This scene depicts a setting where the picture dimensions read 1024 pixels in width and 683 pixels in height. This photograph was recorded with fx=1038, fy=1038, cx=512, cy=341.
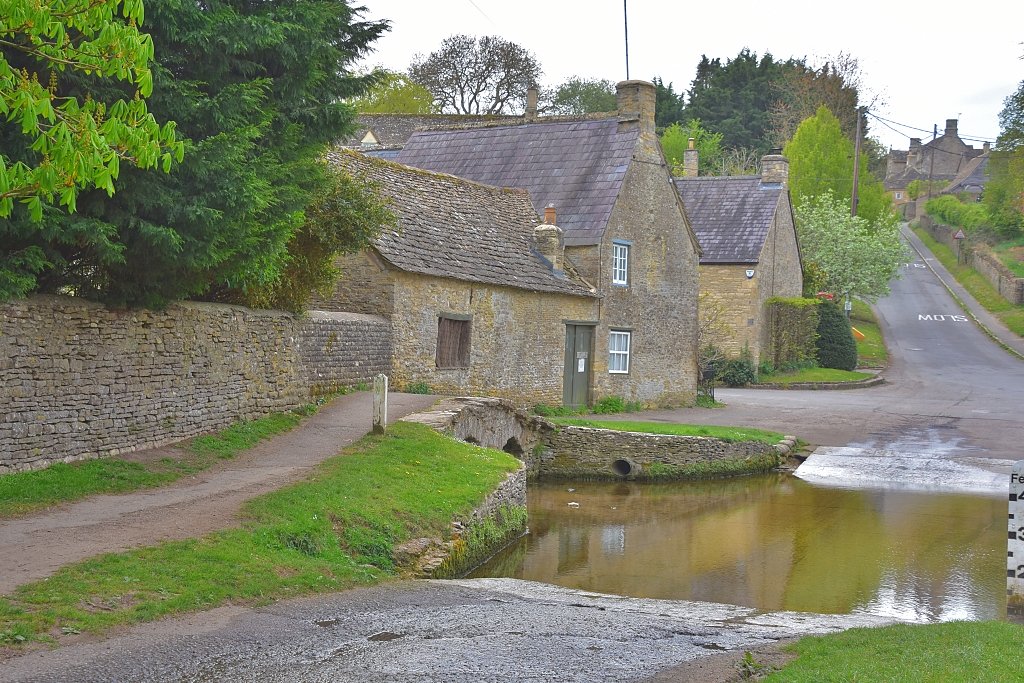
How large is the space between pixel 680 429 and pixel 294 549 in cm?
1543

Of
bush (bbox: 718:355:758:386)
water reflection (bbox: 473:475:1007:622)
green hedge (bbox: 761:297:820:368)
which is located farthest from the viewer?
green hedge (bbox: 761:297:820:368)

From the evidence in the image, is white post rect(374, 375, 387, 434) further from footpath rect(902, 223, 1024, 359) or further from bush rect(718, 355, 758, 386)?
footpath rect(902, 223, 1024, 359)

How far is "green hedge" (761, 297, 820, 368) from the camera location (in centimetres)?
4459

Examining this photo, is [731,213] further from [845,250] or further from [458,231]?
[458,231]

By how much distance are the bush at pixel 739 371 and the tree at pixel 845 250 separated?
12.4m

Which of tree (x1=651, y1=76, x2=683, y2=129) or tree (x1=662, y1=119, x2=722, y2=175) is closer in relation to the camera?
tree (x1=662, y1=119, x2=722, y2=175)

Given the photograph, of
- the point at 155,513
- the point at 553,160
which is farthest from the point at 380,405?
the point at 553,160

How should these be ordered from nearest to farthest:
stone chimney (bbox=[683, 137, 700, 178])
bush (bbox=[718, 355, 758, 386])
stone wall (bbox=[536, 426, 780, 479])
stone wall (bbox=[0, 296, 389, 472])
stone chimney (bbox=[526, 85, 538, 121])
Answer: stone wall (bbox=[0, 296, 389, 472]), stone wall (bbox=[536, 426, 780, 479]), stone chimney (bbox=[526, 85, 538, 121]), bush (bbox=[718, 355, 758, 386]), stone chimney (bbox=[683, 137, 700, 178])

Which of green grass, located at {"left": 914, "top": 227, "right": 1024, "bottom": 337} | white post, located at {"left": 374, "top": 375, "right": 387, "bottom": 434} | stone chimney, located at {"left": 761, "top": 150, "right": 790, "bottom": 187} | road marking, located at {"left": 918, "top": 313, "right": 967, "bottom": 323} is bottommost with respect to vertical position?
white post, located at {"left": 374, "top": 375, "right": 387, "bottom": 434}

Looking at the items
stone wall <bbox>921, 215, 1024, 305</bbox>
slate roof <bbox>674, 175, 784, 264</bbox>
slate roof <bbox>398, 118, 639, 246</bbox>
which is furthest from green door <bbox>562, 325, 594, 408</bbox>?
stone wall <bbox>921, 215, 1024, 305</bbox>

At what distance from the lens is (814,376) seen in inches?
1703

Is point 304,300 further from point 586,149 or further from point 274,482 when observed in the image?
point 586,149

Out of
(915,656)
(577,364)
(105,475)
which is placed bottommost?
(915,656)

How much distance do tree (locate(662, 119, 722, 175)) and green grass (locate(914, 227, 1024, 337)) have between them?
64.5ft
